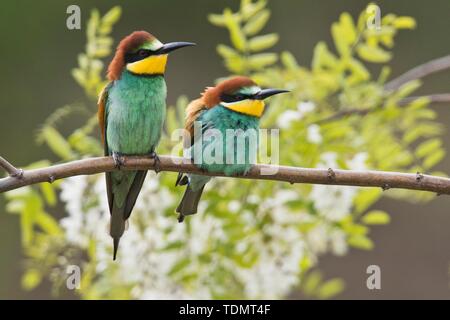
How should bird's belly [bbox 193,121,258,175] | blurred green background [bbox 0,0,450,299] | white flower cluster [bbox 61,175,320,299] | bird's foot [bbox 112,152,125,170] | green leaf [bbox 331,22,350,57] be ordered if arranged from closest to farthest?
bird's foot [bbox 112,152,125,170] → bird's belly [bbox 193,121,258,175] → white flower cluster [bbox 61,175,320,299] → green leaf [bbox 331,22,350,57] → blurred green background [bbox 0,0,450,299]

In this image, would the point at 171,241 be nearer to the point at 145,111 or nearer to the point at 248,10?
the point at 145,111

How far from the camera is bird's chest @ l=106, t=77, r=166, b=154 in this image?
1998 mm

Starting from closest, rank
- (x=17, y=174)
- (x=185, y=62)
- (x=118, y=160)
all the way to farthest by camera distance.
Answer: (x=17, y=174)
(x=118, y=160)
(x=185, y=62)

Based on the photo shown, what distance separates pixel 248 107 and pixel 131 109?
26 cm

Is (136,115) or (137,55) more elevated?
(137,55)

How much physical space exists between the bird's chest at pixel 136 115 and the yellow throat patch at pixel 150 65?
0.02 meters

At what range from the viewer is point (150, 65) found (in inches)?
77.8

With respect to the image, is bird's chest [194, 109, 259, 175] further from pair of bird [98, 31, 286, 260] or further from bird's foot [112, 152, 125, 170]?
bird's foot [112, 152, 125, 170]

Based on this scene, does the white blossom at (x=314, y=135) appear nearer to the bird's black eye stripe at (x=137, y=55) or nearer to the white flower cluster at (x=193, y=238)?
the white flower cluster at (x=193, y=238)

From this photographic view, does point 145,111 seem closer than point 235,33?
Yes

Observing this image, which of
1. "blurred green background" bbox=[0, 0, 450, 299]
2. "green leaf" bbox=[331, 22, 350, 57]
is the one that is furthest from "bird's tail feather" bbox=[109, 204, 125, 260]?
"blurred green background" bbox=[0, 0, 450, 299]

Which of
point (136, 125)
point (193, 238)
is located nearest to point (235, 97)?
point (136, 125)
